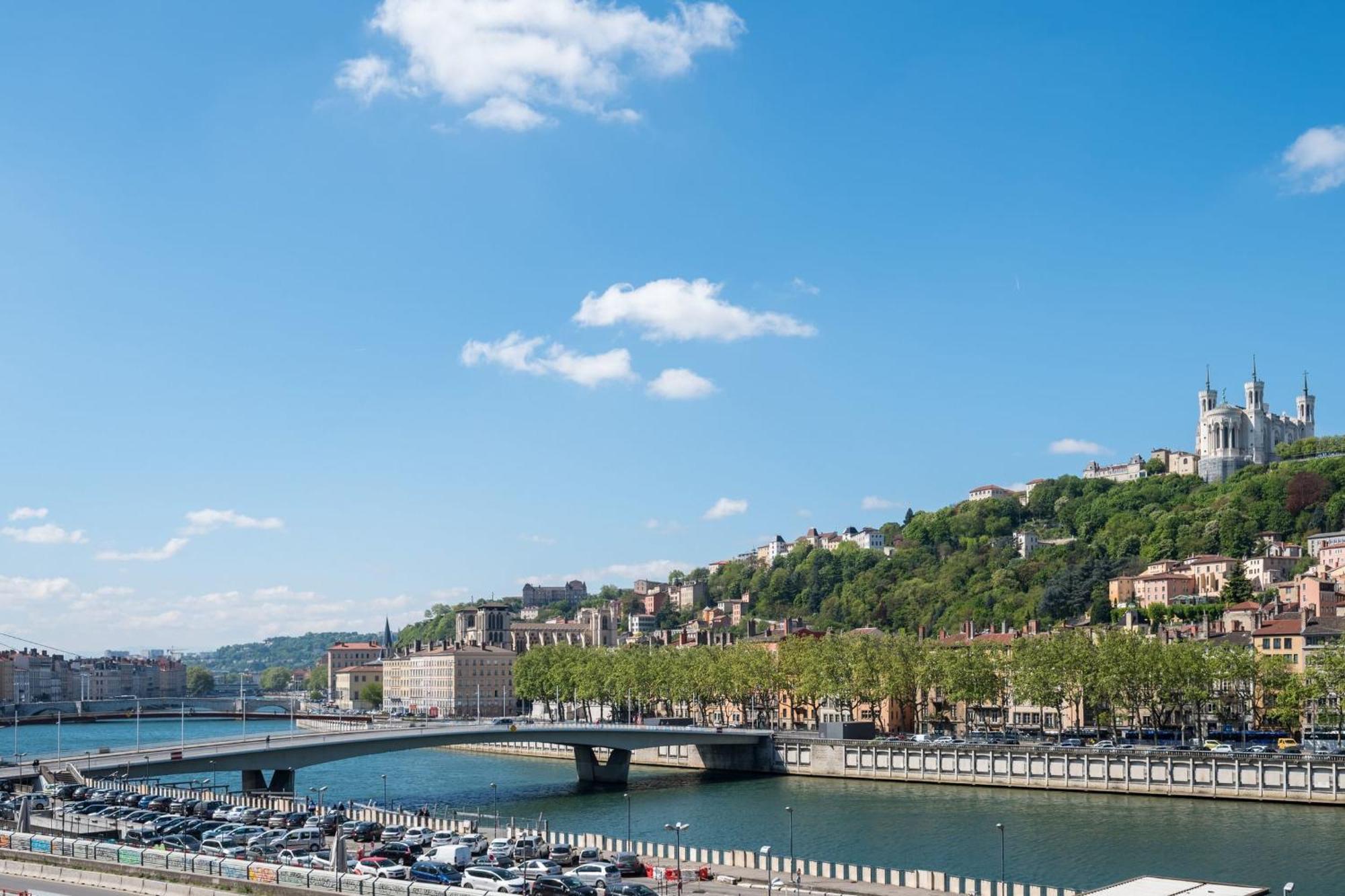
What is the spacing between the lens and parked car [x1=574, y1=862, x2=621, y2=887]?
42375 mm

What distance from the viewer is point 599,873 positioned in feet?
144

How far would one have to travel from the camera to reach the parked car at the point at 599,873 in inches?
1668

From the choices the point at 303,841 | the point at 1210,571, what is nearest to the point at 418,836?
the point at 303,841

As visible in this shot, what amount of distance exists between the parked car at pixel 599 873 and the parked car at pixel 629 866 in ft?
5.69

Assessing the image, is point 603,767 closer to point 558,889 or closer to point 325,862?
point 325,862

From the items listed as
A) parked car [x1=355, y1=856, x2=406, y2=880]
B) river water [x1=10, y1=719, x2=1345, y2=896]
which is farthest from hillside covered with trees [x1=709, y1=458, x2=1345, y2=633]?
parked car [x1=355, y1=856, x2=406, y2=880]

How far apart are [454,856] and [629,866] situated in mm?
5770

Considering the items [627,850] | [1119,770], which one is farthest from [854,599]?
[627,850]

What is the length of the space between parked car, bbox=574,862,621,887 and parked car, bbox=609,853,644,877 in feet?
5.69

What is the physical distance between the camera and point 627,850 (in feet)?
180

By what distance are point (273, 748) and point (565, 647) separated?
71902mm

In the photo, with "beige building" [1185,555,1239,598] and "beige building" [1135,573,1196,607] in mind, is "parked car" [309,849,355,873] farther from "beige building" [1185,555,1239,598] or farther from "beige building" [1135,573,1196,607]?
"beige building" [1185,555,1239,598]

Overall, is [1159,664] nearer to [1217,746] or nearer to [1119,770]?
[1217,746]

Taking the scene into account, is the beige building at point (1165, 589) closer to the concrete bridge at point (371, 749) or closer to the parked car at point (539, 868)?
the concrete bridge at point (371, 749)
